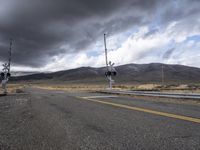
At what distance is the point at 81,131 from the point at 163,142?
222cm

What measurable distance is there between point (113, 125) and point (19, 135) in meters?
2.60

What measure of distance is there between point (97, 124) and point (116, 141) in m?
1.96

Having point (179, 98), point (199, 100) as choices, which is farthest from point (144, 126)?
point (179, 98)

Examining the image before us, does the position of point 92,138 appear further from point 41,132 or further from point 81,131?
point 41,132

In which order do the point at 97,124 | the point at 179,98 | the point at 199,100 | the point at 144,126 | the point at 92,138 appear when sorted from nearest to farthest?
the point at 92,138 < the point at 144,126 < the point at 97,124 < the point at 199,100 < the point at 179,98

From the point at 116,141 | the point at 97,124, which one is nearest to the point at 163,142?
the point at 116,141

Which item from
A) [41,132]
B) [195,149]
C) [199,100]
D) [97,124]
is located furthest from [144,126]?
[199,100]

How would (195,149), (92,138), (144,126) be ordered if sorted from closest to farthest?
(195,149) < (92,138) < (144,126)

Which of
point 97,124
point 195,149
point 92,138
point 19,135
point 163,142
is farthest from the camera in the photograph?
point 97,124

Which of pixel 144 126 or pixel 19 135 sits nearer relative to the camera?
pixel 19 135

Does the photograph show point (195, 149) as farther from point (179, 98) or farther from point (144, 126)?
point (179, 98)

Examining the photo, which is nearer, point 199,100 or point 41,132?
point 41,132

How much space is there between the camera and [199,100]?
1496cm

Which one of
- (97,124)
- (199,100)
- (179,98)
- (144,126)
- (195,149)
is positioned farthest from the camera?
(179,98)
